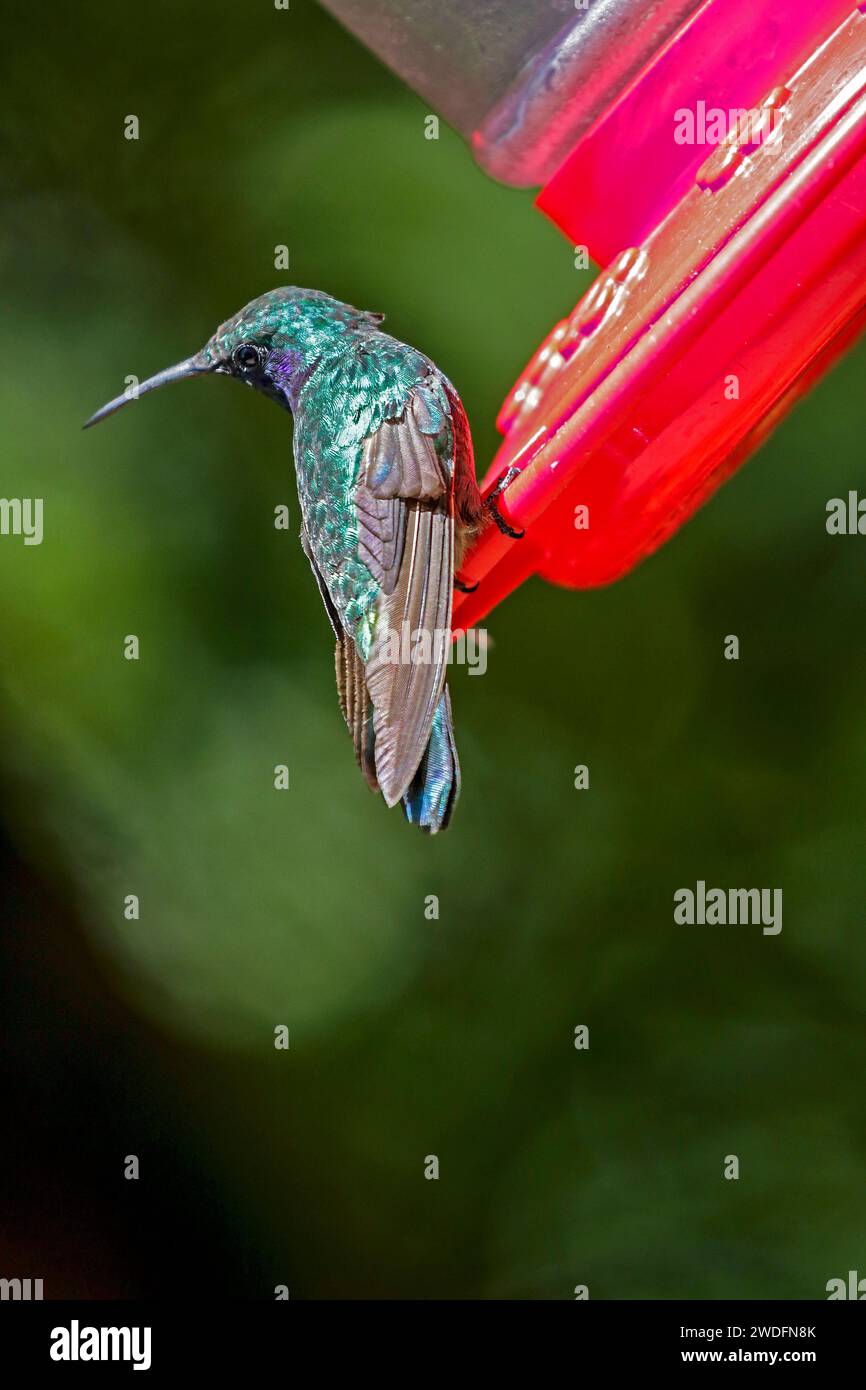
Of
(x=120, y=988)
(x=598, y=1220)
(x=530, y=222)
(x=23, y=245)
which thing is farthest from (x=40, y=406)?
(x=598, y=1220)

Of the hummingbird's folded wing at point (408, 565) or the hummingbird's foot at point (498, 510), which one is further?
the hummingbird's foot at point (498, 510)

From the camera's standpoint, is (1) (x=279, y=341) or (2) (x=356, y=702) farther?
(1) (x=279, y=341)

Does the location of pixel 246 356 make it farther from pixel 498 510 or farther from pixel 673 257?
pixel 673 257

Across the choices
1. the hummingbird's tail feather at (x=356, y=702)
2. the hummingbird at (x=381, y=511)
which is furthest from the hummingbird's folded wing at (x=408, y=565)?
the hummingbird's tail feather at (x=356, y=702)

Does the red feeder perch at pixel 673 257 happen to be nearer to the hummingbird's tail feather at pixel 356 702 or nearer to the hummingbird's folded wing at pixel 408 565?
the hummingbird's folded wing at pixel 408 565

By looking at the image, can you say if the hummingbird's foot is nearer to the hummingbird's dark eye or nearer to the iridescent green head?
the iridescent green head

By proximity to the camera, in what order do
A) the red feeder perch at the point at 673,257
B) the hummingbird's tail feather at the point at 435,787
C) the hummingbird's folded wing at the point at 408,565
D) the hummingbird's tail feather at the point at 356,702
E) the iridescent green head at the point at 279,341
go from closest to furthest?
the red feeder perch at the point at 673,257 < the hummingbird's folded wing at the point at 408,565 < the hummingbird's tail feather at the point at 435,787 < the hummingbird's tail feather at the point at 356,702 < the iridescent green head at the point at 279,341

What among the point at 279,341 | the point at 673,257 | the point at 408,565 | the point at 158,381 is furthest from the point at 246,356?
the point at 673,257
